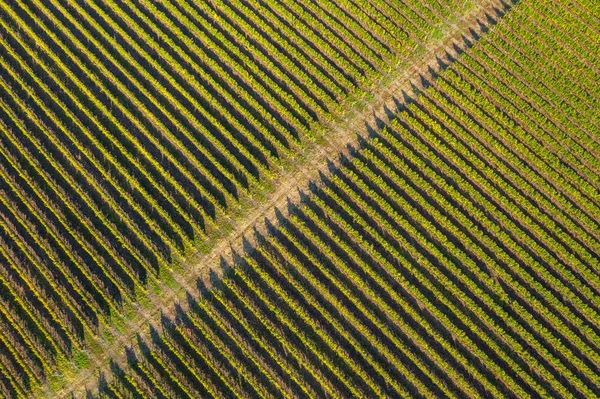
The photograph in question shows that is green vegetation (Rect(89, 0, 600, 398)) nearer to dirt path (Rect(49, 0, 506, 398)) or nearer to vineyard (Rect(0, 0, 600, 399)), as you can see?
vineyard (Rect(0, 0, 600, 399))

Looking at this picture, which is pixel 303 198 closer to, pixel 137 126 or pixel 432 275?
pixel 432 275

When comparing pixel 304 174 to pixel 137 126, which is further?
pixel 137 126

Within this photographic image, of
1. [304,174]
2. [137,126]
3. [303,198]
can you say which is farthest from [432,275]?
[137,126]

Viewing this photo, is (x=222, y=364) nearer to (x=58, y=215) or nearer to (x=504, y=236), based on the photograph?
(x=58, y=215)

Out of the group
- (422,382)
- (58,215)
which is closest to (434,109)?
(422,382)

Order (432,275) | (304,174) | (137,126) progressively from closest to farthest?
(432,275) < (304,174) < (137,126)
